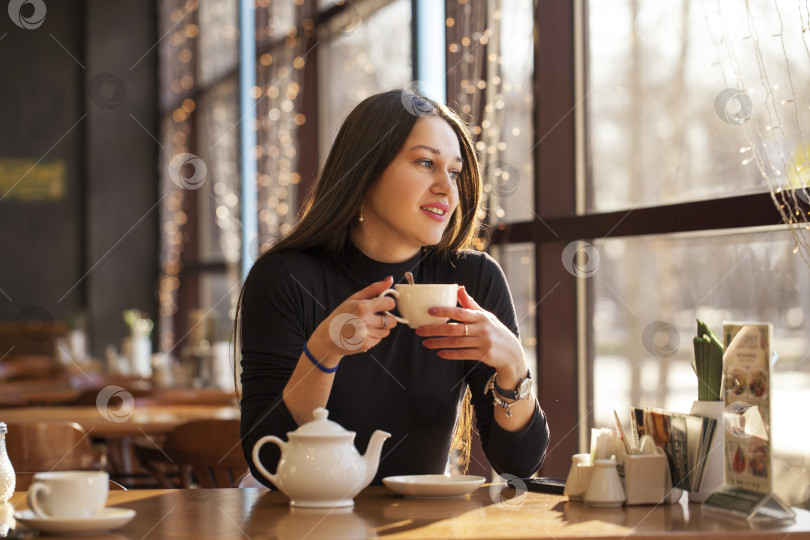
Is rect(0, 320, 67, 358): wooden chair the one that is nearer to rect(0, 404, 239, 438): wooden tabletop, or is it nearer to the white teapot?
rect(0, 404, 239, 438): wooden tabletop

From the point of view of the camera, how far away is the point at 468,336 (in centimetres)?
171

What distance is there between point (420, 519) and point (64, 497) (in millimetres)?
517

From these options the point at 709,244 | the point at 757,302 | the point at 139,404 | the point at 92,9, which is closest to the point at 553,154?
the point at 709,244

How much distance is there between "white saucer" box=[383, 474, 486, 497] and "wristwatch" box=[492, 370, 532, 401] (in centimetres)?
23

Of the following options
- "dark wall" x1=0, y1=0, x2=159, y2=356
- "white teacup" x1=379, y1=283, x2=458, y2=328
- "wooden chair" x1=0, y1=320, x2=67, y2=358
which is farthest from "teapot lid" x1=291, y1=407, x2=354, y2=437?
"dark wall" x1=0, y1=0, x2=159, y2=356

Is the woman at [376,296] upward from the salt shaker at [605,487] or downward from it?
upward

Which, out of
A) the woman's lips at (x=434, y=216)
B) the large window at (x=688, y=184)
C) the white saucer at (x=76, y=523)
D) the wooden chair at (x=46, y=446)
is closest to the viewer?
the white saucer at (x=76, y=523)

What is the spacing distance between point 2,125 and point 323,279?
814 centimetres

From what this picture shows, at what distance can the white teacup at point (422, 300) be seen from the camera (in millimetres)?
1699

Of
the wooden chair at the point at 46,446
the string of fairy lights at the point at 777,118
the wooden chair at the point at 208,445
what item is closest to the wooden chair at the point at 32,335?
the wooden chair at the point at 208,445

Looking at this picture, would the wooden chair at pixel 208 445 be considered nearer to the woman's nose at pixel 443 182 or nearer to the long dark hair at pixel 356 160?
the long dark hair at pixel 356 160

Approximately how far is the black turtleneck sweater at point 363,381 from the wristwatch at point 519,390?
0.08 m

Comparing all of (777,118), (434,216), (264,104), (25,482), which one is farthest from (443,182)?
(264,104)

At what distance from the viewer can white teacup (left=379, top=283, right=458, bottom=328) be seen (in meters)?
1.70
